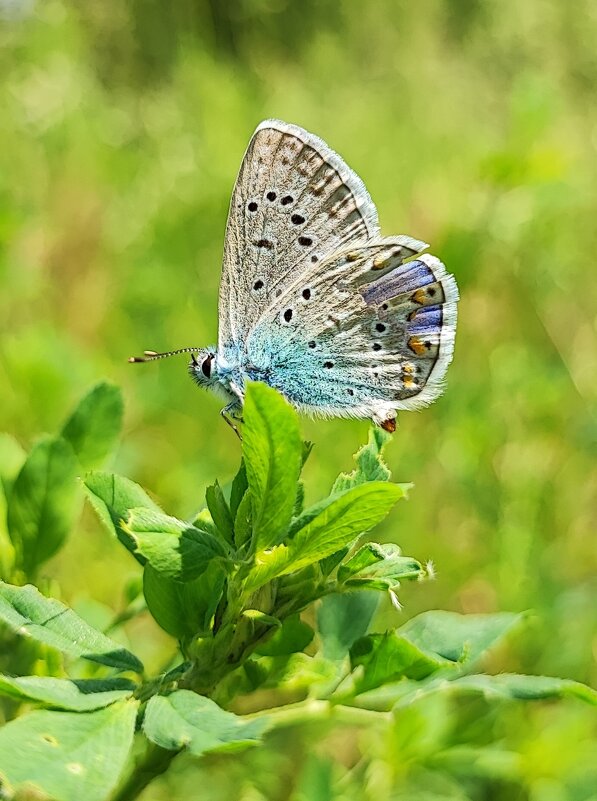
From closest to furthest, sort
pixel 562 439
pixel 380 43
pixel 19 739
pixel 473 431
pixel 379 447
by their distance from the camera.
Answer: pixel 19 739 < pixel 379 447 < pixel 473 431 < pixel 562 439 < pixel 380 43

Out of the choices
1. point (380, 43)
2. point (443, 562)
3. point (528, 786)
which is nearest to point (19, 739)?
point (528, 786)

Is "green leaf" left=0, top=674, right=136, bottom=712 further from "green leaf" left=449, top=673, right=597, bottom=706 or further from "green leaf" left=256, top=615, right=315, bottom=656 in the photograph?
"green leaf" left=449, top=673, right=597, bottom=706

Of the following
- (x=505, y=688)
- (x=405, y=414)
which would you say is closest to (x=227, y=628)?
(x=505, y=688)

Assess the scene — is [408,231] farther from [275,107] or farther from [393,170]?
[275,107]

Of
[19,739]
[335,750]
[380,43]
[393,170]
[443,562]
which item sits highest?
[380,43]

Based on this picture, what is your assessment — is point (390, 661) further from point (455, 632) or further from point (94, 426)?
point (94, 426)

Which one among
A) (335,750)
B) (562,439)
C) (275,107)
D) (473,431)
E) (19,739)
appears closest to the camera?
(19,739)
